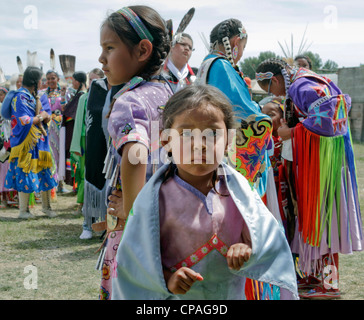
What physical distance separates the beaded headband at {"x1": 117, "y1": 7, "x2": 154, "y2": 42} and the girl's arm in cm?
43

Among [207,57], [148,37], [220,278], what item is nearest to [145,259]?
[220,278]

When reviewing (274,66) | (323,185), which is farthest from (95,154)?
(323,185)

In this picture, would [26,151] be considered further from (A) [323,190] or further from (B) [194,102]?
(B) [194,102]

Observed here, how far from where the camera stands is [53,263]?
14.6 ft

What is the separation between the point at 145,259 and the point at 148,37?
2.70 ft

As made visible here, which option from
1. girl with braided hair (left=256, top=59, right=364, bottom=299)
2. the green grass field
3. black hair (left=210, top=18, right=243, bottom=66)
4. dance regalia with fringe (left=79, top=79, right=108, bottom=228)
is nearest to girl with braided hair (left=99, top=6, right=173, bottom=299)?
black hair (left=210, top=18, right=243, bottom=66)

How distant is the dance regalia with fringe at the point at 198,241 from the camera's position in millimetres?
1428

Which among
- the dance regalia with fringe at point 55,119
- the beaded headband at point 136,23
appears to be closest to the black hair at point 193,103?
the beaded headband at point 136,23

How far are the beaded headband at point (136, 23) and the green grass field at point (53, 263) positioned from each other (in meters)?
2.28

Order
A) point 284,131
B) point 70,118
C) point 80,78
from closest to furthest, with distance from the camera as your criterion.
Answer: point 284,131 < point 80,78 < point 70,118

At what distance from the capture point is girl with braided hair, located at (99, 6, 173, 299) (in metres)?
1.67

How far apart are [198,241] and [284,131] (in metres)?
2.33
